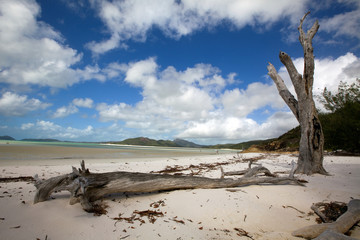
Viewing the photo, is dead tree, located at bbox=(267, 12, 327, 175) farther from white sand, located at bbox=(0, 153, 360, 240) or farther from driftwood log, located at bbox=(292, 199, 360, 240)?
driftwood log, located at bbox=(292, 199, 360, 240)

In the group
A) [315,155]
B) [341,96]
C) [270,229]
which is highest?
[341,96]

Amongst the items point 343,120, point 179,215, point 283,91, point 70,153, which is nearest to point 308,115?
point 283,91

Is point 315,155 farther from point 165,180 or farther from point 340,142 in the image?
point 340,142

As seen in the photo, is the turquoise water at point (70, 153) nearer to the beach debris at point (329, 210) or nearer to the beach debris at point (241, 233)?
the beach debris at point (241, 233)

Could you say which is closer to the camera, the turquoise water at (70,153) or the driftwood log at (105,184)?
the driftwood log at (105,184)

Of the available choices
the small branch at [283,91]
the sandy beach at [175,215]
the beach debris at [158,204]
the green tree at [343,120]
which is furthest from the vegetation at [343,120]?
the beach debris at [158,204]

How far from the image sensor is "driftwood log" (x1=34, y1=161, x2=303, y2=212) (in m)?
3.84

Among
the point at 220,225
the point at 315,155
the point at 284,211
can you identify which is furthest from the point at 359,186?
the point at 220,225

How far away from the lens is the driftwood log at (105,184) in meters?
3.84

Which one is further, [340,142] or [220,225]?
[340,142]

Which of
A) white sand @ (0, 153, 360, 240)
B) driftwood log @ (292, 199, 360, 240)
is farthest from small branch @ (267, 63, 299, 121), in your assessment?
driftwood log @ (292, 199, 360, 240)

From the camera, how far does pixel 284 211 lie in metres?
4.22

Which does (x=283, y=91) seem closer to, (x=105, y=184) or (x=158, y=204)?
(x=158, y=204)

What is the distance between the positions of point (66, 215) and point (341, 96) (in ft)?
80.0
